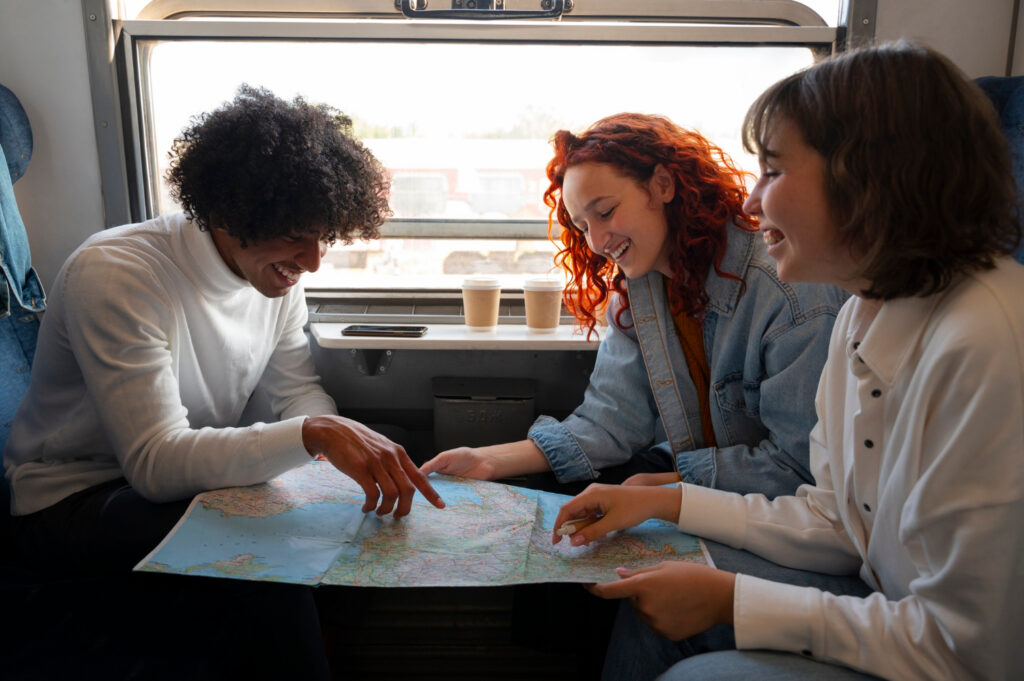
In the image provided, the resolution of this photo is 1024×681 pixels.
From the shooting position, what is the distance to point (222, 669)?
131 cm

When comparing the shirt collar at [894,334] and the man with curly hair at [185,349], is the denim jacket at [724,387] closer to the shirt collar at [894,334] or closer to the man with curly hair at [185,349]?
the shirt collar at [894,334]

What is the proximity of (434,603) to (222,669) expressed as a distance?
70 cm

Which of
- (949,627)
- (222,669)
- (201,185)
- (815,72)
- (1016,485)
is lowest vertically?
(222,669)

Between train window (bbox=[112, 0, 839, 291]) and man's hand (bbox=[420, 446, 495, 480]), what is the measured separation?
0.81 meters

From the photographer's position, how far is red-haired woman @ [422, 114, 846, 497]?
1.46 meters

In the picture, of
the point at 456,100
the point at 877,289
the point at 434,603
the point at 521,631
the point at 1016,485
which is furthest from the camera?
the point at 456,100

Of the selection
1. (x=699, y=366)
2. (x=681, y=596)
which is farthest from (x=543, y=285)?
(x=681, y=596)

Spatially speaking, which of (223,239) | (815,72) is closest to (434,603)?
(223,239)

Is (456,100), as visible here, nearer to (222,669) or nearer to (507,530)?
(507,530)

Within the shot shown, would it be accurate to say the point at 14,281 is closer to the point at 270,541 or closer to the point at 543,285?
the point at 270,541

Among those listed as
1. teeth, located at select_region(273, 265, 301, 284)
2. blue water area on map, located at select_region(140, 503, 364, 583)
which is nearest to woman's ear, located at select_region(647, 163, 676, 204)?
teeth, located at select_region(273, 265, 301, 284)

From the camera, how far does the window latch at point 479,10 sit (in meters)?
1.95

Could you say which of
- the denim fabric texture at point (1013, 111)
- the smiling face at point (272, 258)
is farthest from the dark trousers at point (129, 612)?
the denim fabric texture at point (1013, 111)

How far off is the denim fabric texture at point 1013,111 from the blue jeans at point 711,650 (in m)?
0.83
